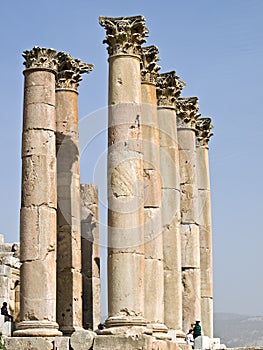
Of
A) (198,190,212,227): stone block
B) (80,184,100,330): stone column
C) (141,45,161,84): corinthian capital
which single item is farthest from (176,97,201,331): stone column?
(141,45,161,84): corinthian capital

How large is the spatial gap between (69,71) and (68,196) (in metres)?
4.76

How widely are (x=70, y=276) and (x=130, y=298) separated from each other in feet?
18.7

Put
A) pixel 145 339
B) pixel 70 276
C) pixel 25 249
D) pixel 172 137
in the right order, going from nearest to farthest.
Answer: pixel 145 339 < pixel 25 249 < pixel 70 276 < pixel 172 137

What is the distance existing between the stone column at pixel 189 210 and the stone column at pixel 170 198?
2.72 m

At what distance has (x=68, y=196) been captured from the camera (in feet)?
113

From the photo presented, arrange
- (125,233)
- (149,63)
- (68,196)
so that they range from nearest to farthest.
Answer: (125,233) → (68,196) → (149,63)

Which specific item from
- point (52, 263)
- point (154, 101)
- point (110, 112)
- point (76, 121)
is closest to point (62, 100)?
point (76, 121)

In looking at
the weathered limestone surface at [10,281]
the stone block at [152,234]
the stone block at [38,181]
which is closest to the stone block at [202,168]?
the weathered limestone surface at [10,281]

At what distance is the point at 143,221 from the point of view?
30.0 m

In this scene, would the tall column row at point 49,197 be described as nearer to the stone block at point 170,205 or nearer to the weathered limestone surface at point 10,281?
the stone block at point 170,205

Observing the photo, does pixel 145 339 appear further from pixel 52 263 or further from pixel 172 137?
pixel 172 137

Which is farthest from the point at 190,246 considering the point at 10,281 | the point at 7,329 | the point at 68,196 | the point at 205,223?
the point at 7,329

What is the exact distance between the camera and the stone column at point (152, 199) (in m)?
31.8

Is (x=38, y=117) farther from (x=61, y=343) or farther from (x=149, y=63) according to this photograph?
(x=61, y=343)
